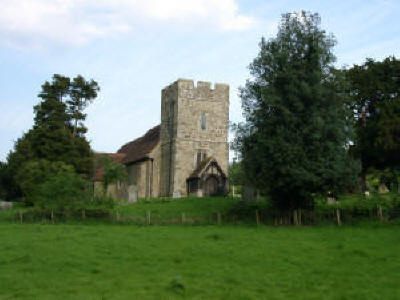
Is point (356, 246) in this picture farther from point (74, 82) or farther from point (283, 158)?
point (74, 82)

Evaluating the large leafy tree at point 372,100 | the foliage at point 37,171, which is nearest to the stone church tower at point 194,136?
the foliage at point 37,171

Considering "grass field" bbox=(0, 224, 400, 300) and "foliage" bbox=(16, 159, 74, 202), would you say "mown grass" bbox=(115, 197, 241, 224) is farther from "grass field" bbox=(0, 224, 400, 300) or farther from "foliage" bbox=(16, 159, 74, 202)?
"foliage" bbox=(16, 159, 74, 202)

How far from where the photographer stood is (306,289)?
10633 millimetres

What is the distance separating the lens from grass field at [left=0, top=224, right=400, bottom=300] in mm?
10539

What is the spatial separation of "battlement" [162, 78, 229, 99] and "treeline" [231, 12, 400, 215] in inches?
708

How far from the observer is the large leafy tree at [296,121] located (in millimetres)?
24078

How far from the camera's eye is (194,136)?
4459cm

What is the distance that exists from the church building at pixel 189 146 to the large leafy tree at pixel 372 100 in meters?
12.0

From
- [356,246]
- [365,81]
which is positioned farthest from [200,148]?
[356,246]

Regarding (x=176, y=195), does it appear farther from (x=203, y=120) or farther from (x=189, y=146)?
(x=203, y=120)

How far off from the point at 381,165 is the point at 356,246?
89.7 feet

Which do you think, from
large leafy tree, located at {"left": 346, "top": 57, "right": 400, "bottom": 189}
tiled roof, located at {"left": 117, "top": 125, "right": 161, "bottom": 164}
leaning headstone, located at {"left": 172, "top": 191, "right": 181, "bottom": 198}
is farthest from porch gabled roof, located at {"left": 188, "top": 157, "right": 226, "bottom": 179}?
large leafy tree, located at {"left": 346, "top": 57, "right": 400, "bottom": 189}

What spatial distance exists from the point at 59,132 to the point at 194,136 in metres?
12.3

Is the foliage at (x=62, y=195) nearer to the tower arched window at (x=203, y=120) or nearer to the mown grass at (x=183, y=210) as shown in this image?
the mown grass at (x=183, y=210)
